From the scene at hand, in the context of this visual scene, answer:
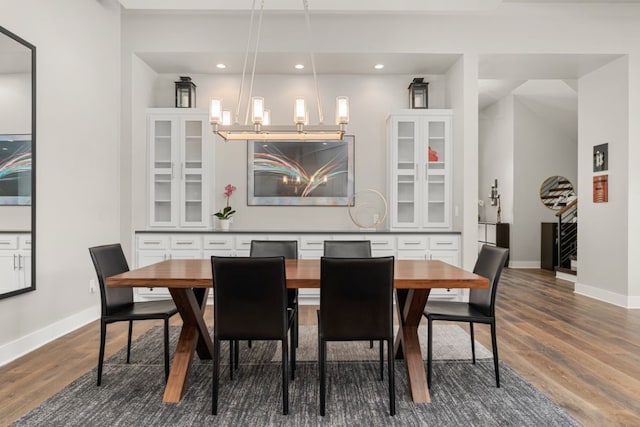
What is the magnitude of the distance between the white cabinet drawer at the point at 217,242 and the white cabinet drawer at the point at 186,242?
80 mm

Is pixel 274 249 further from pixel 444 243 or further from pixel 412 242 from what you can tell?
pixel 444 243

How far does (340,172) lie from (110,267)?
3224mm

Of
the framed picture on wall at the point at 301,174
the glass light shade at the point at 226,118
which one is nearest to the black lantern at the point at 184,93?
the framed picture on wall at the point at 301,174

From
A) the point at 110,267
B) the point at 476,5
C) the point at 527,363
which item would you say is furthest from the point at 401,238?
the point at 110,267

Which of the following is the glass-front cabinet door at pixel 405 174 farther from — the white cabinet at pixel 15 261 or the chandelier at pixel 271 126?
the white cabinet at pixel 15 261

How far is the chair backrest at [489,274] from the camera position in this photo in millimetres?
2545

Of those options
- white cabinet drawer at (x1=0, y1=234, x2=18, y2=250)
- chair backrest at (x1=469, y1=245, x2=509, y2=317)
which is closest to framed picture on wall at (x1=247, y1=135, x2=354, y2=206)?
chair backrest at (x1=469, y1=245, x2=509, y2=317)

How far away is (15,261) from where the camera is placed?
296 cm

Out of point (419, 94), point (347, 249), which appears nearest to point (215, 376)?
point (347, 249)

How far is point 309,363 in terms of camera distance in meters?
2.93

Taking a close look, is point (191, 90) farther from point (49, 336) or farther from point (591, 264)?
point (591, 264)

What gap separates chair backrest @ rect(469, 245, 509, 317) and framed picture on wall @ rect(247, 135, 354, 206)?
104 inches

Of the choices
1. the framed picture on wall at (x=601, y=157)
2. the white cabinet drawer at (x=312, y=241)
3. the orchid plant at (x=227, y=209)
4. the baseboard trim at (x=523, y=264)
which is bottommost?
the baseboard trim at (x=523, y=264)

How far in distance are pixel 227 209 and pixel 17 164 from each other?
2395 mm
